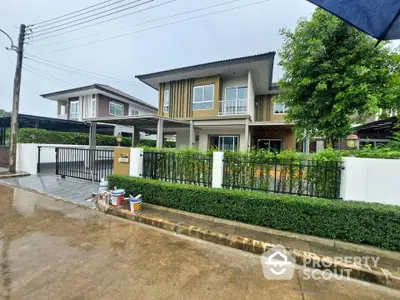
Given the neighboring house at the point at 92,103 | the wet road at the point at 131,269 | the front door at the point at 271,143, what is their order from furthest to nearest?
the neighboring house at the point at 92,103, the front door at the point at 271,143, the wet road at the point at 131,269

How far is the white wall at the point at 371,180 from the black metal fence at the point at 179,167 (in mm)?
3037

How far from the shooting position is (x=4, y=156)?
11.5 m

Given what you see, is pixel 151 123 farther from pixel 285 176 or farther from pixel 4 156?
pixel 285 176

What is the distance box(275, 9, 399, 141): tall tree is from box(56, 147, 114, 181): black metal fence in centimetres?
794

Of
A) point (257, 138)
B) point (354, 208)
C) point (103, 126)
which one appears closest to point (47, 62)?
point (103, 126)

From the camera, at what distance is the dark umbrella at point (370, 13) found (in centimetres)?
207

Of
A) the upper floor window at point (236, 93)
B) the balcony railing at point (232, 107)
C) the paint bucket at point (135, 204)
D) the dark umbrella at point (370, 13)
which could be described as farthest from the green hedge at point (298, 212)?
the upper floor window at point (236, 93)

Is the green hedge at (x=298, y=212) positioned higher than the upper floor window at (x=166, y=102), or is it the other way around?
the upper floor window at (x=166, y=102)

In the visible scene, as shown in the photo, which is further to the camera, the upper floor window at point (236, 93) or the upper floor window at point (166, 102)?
the upper floor window at point (166, 102)

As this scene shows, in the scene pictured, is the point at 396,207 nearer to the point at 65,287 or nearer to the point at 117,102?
the point at 65,287

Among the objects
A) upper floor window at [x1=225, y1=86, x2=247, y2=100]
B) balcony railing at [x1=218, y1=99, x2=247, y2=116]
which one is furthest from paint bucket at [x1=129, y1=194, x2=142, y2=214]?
upper floor window at [x1=225, y1=86, x2=247, y2=100]

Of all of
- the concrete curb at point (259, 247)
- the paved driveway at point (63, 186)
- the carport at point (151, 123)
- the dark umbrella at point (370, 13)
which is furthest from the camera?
the carport at point (151, 123)

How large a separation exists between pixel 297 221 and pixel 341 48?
6.55 meters

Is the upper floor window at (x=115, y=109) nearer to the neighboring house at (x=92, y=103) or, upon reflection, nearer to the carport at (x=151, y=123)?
the neighboring house at (x=92, y=103)
